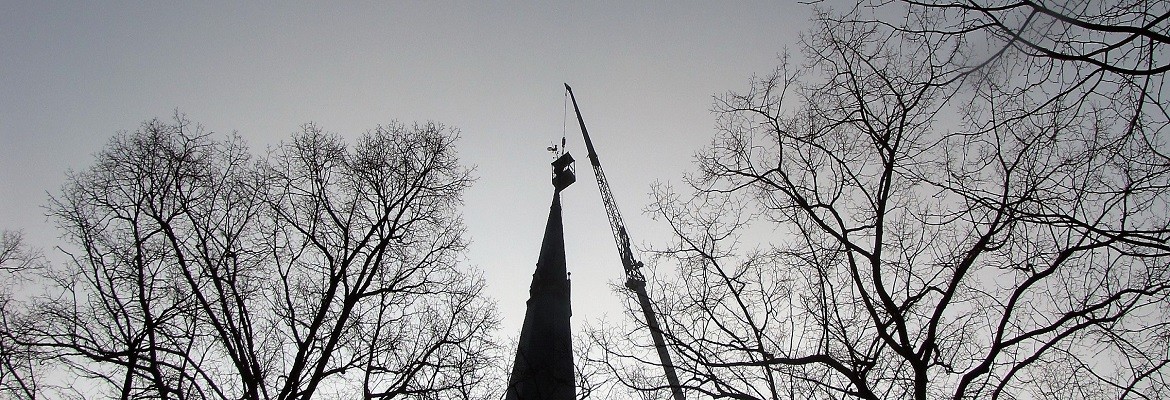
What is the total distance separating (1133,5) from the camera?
450cm

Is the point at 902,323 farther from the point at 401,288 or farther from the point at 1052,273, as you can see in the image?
the point at 401,288

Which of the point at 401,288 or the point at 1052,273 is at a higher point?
the point at 401,288

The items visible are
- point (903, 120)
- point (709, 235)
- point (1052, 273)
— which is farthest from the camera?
point (709, 235)

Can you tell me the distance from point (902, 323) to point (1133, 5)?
4109 millimetres

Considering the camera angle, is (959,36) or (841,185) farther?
(841,185)

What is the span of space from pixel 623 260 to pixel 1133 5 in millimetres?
50385

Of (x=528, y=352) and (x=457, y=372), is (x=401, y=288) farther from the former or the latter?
(x=528, y=352)

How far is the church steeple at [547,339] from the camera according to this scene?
415 inches

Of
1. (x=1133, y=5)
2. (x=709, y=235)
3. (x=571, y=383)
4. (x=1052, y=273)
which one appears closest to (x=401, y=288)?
(x=571, y=383)

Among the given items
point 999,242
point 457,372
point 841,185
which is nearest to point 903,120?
point 841,185

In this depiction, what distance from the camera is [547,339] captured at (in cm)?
1109

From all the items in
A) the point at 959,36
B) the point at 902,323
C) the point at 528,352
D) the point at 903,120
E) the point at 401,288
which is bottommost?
the point at 902,323

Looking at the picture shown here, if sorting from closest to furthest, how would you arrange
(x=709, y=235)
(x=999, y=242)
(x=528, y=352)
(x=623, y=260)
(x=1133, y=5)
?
(x=1133, y=5) → (x=999, y=242) → (x=709, y=235) → (x=528, y=352) → (x=623, y=260)

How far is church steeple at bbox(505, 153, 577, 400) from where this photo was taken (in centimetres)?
1054
